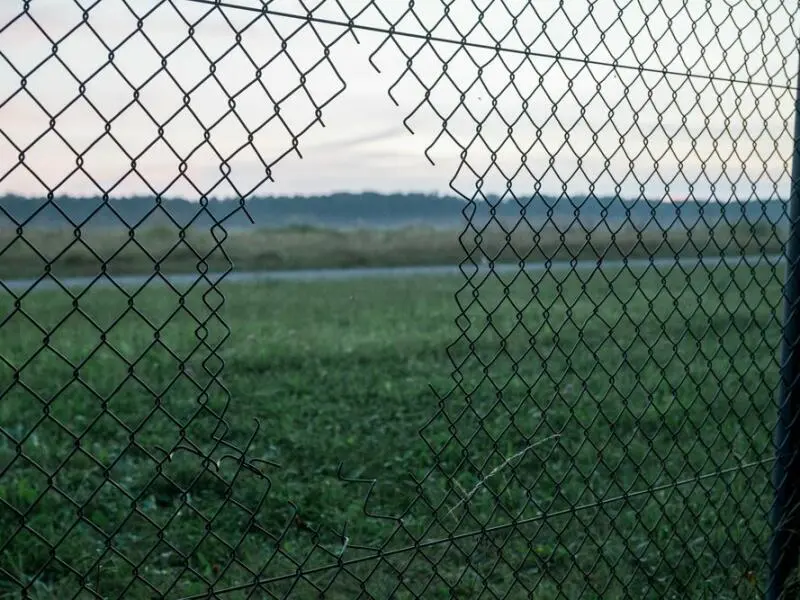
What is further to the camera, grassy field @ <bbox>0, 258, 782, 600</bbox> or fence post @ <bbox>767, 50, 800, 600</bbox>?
fence post @ <bbox>767, 50, 800, 600</bbox>

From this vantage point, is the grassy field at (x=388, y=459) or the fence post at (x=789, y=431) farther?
the fence post at (x=789, y=431)

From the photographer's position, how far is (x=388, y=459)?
16.0ft

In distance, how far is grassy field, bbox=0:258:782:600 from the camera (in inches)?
105

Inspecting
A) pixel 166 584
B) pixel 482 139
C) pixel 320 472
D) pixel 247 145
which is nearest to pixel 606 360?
pixel 320 472

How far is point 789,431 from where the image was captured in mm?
3156

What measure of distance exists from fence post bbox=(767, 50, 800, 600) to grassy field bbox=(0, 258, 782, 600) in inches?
4.0

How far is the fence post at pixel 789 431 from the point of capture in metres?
3.07

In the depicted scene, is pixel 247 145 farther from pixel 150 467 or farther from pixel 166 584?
pixel 150 467

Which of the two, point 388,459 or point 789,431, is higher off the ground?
point 789,431

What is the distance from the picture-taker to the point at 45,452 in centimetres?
493

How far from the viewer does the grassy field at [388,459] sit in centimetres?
267

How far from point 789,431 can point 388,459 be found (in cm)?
233

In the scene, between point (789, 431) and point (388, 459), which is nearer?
point (789, 431)

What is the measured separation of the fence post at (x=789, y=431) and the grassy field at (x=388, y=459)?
0.33ft
